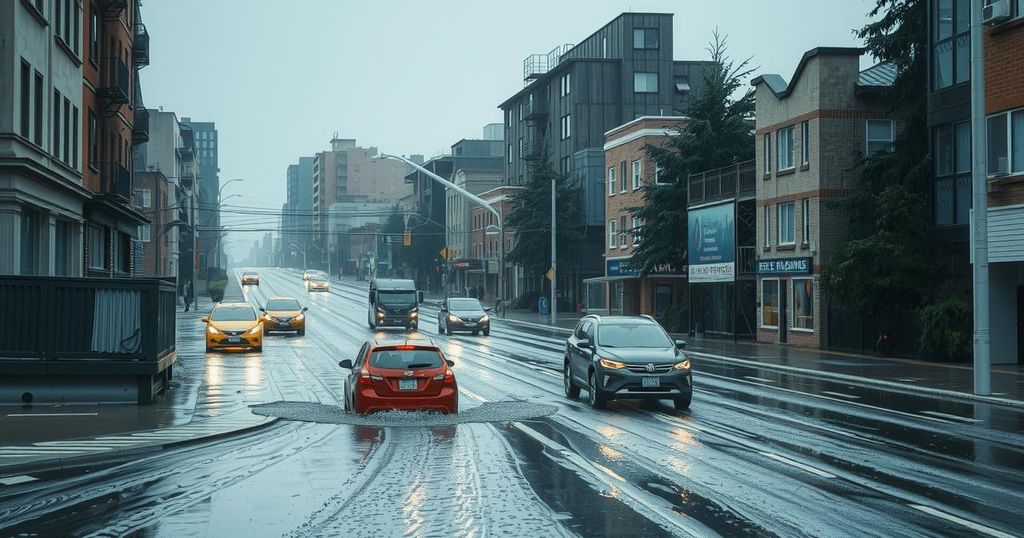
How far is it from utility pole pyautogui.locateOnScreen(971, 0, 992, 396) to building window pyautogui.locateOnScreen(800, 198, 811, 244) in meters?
19.0

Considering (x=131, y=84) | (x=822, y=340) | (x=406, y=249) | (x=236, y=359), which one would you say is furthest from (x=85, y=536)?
(x=406, y=249)

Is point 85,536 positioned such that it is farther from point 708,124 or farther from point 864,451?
point 708,124

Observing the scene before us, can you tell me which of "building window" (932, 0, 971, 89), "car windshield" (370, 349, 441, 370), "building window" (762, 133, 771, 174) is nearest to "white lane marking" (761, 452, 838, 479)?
"car windshield" (370, 349, 441, 370)

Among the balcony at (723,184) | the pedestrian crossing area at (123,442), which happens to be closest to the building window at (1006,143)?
the balcony at (723,184)

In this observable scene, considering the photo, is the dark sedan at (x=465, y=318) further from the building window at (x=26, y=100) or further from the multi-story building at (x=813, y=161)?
the building window at (x=26, y=100)

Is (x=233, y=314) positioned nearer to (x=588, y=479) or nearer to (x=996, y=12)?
(x=996, y=12)

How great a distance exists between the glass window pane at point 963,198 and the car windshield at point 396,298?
29148 mm

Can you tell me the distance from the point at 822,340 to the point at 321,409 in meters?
25.9

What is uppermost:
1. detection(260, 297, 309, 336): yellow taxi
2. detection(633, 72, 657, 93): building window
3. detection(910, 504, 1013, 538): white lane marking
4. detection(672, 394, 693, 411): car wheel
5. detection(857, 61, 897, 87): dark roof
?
detection(633, 72, 657, 93): building window

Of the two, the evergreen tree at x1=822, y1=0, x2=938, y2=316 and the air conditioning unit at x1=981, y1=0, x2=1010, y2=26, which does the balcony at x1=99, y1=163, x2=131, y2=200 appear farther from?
the air conditioning unit at x1=981, y1=0, x2=1010, y2=26

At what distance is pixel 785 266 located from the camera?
44594mm

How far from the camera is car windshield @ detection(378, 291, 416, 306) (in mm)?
56719

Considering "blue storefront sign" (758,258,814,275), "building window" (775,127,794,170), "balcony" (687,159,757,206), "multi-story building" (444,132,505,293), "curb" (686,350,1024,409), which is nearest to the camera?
"curb" (686,350,1024,409)

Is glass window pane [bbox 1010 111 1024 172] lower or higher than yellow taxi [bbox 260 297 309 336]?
higher
